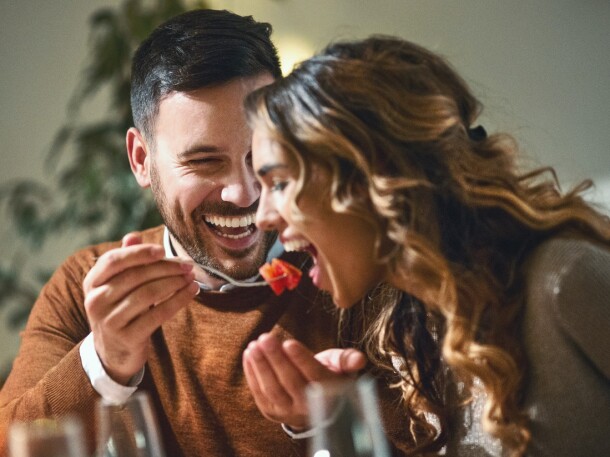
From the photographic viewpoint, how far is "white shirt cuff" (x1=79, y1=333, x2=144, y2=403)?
1567mm

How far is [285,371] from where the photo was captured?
3.92 ft

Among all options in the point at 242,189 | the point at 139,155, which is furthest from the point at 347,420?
the point at 139,155

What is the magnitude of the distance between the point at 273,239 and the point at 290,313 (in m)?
Result: 0.18

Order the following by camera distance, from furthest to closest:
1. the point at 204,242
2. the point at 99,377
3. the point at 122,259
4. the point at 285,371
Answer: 1. the point at 204,242
2. the point at 99,377
3. the point at 122,259
4. the point at 285,371

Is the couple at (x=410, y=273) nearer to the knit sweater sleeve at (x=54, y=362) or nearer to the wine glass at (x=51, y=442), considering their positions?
the knit sweater sleeve at (x=54, y=362)

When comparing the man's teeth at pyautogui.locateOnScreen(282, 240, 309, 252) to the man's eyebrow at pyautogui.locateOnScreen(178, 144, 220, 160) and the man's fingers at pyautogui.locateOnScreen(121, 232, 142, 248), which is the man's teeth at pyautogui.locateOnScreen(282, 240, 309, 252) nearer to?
the man's fingers at pyautogui.locateOnScreen(121, 232, 142, 248)

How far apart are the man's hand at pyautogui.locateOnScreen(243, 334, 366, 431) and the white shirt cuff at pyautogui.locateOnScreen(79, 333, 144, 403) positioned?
426 millimetres

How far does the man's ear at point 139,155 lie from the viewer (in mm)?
1989

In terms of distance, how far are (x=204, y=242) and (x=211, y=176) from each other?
6.3 inches

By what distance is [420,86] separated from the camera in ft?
4.03

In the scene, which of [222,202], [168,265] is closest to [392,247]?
[168,265]

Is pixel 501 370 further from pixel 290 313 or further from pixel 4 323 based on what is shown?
pixel 4 323

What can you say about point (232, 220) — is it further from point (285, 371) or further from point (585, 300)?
point (585, 300)

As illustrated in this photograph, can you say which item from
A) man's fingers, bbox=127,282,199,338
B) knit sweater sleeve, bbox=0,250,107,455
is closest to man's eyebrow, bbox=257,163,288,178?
man's fingers, bbox=127,282,199,338
